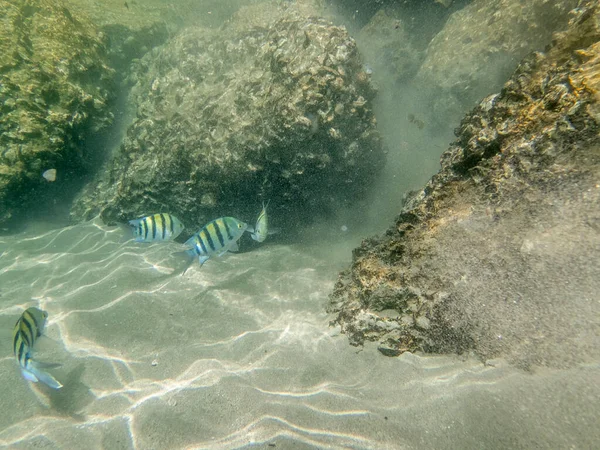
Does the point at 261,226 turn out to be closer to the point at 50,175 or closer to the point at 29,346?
the point at 29,346

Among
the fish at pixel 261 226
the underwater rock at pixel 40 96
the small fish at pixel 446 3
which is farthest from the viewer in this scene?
the small fish at pixel 446 3

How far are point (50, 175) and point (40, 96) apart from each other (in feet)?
5.38

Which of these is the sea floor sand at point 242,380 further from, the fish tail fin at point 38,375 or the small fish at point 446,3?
the small fish at point 446,3

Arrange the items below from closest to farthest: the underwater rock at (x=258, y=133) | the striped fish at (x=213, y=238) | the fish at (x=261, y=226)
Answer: the striped fish at (x=213, y=238) → the fish at (x=261, y=226) → the underwater rock at (x=258, y=133)

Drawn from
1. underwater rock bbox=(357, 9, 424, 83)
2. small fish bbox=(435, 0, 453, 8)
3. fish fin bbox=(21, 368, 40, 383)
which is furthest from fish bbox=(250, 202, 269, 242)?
small fish bbox=(435, 0, 453, 8)

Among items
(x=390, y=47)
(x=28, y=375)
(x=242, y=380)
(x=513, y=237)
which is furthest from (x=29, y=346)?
(x=390, y=47)

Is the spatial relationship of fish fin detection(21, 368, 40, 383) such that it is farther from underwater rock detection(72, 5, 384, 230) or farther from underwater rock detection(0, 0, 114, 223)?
underwater rock detection(0, 0, 114, 223)

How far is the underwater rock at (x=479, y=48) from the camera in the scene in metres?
5.58

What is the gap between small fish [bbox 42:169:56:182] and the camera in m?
6.60

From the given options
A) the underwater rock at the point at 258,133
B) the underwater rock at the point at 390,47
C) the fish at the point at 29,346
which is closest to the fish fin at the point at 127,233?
the underwater rock at the point at 258,133

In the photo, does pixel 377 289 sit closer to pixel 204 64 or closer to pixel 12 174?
pixel 204 64

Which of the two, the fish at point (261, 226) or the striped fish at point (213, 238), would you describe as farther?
the fish at point (261, 226)

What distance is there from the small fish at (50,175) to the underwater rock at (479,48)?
8856 mm

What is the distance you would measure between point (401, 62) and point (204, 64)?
542 centimetres
